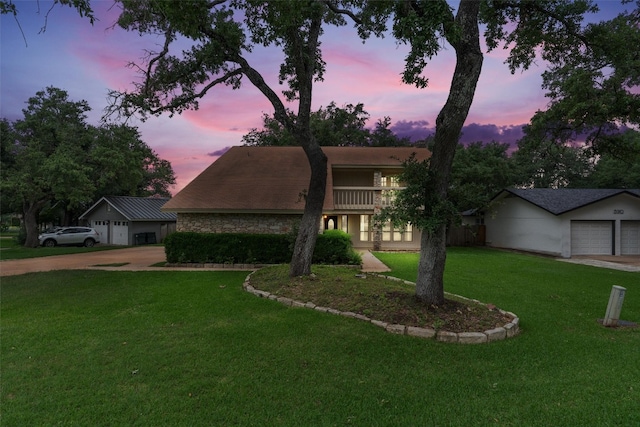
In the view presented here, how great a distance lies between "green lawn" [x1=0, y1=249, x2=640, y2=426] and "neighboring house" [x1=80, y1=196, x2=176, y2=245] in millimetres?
20154

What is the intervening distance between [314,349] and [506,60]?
976cm

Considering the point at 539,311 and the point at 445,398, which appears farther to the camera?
the point at 539,311

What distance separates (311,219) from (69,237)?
22519 millimetres

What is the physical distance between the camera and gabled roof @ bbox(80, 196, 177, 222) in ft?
82.3

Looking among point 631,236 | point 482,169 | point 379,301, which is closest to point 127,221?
point 379,301

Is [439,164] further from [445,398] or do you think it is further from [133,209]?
[133,209]

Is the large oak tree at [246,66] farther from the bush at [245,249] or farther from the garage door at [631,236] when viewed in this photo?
the garage door at [631,236]

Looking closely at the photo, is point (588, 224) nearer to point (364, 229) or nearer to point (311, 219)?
point (364, 229)

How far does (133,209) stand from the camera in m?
26.0

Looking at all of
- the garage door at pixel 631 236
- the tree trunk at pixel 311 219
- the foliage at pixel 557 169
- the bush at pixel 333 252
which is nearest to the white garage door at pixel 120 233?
the bush at pixel 333 252

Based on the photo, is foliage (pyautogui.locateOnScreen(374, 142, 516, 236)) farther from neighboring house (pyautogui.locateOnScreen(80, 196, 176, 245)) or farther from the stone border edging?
neighboring house (pyautogui.locateOnScreen(80, 196, 176, 245))

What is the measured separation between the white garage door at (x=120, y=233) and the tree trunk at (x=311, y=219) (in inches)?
851

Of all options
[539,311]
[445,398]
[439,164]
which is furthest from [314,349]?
[539,311]

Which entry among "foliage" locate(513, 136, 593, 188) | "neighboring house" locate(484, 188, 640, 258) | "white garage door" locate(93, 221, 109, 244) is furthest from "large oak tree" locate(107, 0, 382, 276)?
"foliage" locate(513, 136, 593, 188)
